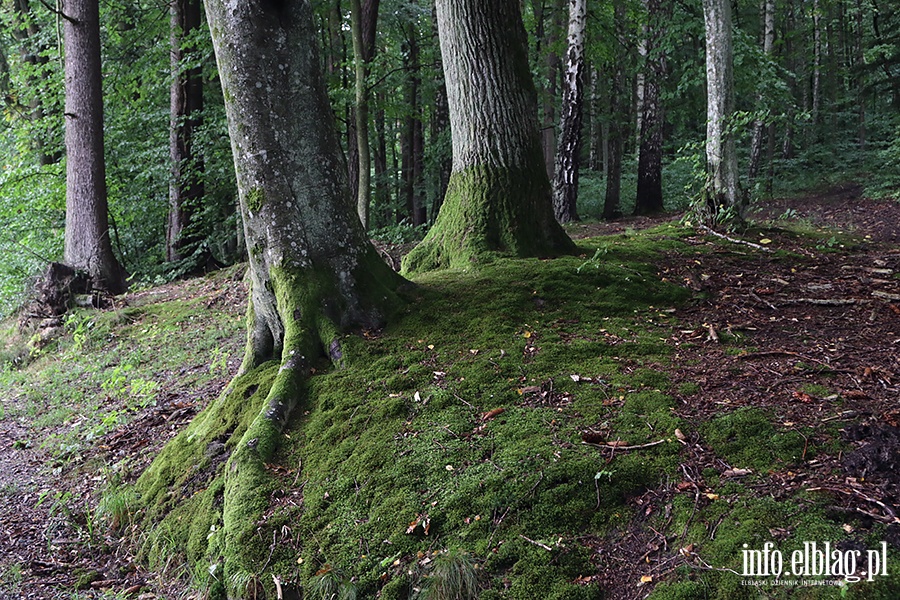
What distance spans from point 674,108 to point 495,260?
1361cm

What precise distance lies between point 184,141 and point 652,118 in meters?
10.1

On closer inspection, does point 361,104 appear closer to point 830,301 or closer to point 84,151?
point 84,151

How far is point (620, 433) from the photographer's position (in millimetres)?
3342

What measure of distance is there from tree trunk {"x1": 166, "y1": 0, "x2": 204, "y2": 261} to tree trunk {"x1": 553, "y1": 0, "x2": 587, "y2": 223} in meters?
7.40

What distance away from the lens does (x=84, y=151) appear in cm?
1126

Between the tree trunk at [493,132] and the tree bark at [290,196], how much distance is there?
1501mm

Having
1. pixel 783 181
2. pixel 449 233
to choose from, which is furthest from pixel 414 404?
pixel 783 181

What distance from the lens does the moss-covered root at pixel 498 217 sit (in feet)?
19.4

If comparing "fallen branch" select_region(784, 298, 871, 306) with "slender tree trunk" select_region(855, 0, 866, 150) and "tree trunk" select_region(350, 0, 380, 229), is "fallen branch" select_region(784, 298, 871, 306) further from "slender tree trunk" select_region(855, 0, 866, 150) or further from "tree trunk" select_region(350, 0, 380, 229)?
"slender tree trunk" select_region(855, 0, 866, 150)

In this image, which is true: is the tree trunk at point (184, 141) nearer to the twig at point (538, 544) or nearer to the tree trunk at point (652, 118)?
the tree trunk at point (652, 118)

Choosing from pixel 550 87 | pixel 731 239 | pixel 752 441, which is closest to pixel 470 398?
pixel 752 441

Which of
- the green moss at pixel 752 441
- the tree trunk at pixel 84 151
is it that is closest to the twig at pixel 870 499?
the green moss at pixel 752 441

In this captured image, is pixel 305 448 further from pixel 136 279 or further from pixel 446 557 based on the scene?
pixel 136 279

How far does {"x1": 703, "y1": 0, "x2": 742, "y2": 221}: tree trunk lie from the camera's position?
25.3ft
